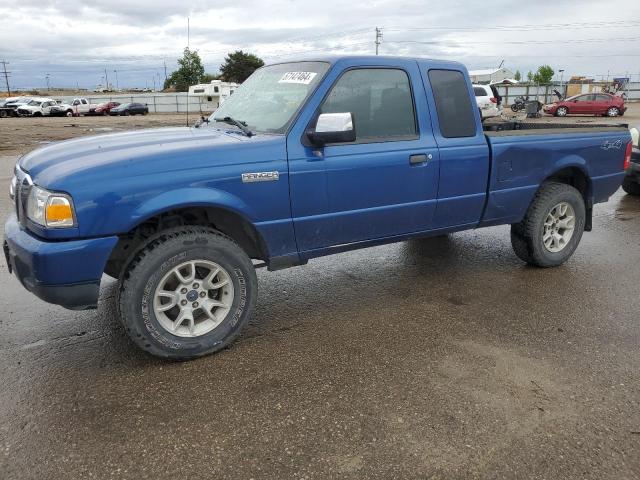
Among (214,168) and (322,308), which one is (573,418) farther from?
(214,168)

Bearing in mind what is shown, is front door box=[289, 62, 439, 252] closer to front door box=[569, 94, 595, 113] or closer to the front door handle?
the front door handle

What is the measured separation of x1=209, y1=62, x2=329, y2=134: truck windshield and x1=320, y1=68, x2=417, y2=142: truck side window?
0.66 feet

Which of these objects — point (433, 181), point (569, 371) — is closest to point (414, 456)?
point (569, 371)

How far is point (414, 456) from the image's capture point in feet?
8.15

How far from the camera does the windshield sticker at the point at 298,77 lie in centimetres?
383

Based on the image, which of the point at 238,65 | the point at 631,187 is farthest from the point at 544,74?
the point at 631,187

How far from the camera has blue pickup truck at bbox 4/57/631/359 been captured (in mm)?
3016

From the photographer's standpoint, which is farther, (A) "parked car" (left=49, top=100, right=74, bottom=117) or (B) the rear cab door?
(A) "parked car" (left=49, top=100, right=74, bottom=117)

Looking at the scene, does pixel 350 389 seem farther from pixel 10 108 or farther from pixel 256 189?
pixel 10 108

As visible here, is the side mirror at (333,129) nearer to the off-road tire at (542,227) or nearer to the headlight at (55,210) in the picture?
the headlight at (55,210)

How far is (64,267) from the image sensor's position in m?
2.94

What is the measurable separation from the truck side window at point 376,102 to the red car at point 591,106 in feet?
109

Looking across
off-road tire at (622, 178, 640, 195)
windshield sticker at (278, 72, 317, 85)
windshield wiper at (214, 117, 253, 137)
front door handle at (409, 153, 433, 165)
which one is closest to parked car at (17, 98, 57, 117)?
off-road tire at (622, 178, 640, 195)

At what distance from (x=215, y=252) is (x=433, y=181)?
182 cm
